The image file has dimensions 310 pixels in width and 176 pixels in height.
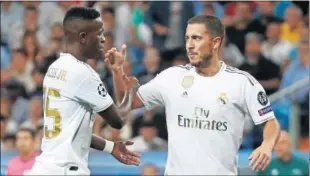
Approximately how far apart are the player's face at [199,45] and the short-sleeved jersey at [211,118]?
147 mm

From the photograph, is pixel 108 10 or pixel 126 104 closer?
pixel 126 104

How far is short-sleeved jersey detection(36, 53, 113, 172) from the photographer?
6.36m

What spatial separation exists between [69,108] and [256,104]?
4.46 feet

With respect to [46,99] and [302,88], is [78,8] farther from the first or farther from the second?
[302,88]

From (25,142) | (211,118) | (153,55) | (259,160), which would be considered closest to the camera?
(259,160)

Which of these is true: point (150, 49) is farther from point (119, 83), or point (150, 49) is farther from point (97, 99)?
point (97, 99)

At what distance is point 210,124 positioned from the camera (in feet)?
21.7

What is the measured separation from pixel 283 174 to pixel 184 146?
156 inches

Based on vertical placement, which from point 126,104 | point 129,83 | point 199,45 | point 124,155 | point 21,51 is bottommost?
point 21,51

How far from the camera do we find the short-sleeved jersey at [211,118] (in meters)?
6.60

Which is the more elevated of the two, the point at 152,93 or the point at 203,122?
the point at 152,93

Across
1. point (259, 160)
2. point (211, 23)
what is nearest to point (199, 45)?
point (211, 23)

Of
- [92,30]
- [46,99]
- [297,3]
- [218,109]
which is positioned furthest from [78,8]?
[297,3]

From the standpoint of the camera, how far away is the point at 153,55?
1241 cm
